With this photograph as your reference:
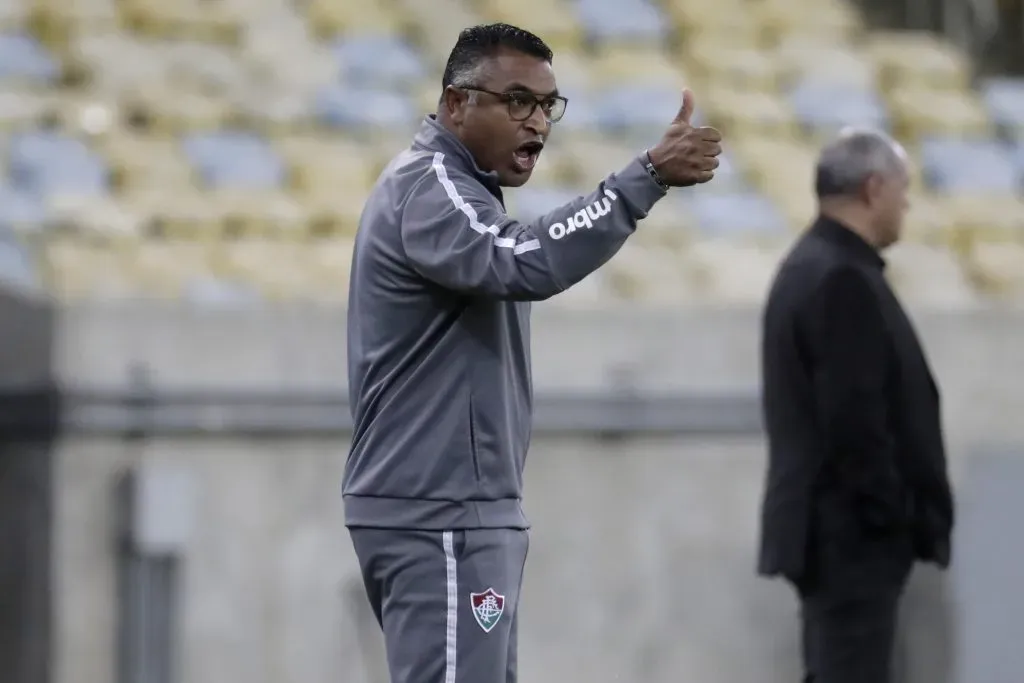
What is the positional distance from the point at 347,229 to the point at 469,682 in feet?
14.7

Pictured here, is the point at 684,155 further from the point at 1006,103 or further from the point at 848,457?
the point at 1006,103

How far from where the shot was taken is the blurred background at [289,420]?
17.9 ft

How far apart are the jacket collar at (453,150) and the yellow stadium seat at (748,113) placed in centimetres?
583

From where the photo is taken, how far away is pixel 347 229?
7.09 m

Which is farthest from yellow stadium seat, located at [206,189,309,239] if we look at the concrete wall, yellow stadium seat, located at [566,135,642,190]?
the concrete wall

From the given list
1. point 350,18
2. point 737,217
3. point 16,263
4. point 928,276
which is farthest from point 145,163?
point 928,276

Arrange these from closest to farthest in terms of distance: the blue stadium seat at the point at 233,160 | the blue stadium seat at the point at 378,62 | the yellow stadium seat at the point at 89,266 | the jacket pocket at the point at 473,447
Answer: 1. the jacket pocket at the point at 473,447
2. the yellow stadium seat at the point at 89,266
3. the blue stadium seat at the point at 233,160
4. the blue stadium seat at the point at 378,62

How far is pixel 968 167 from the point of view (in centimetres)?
876

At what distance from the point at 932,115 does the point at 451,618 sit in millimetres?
6931

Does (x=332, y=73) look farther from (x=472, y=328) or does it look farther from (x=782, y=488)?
(x=472, y=328)

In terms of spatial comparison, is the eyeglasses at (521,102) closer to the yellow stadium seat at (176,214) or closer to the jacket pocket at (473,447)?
the jacket pocket at (473,447)

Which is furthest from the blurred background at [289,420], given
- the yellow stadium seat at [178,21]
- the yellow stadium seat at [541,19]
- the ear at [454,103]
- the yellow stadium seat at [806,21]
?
the ear at [454,103]

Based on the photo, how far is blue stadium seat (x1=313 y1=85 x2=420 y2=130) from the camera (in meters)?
7.77

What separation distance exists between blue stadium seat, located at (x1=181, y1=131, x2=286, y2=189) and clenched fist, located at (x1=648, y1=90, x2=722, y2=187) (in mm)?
4711
